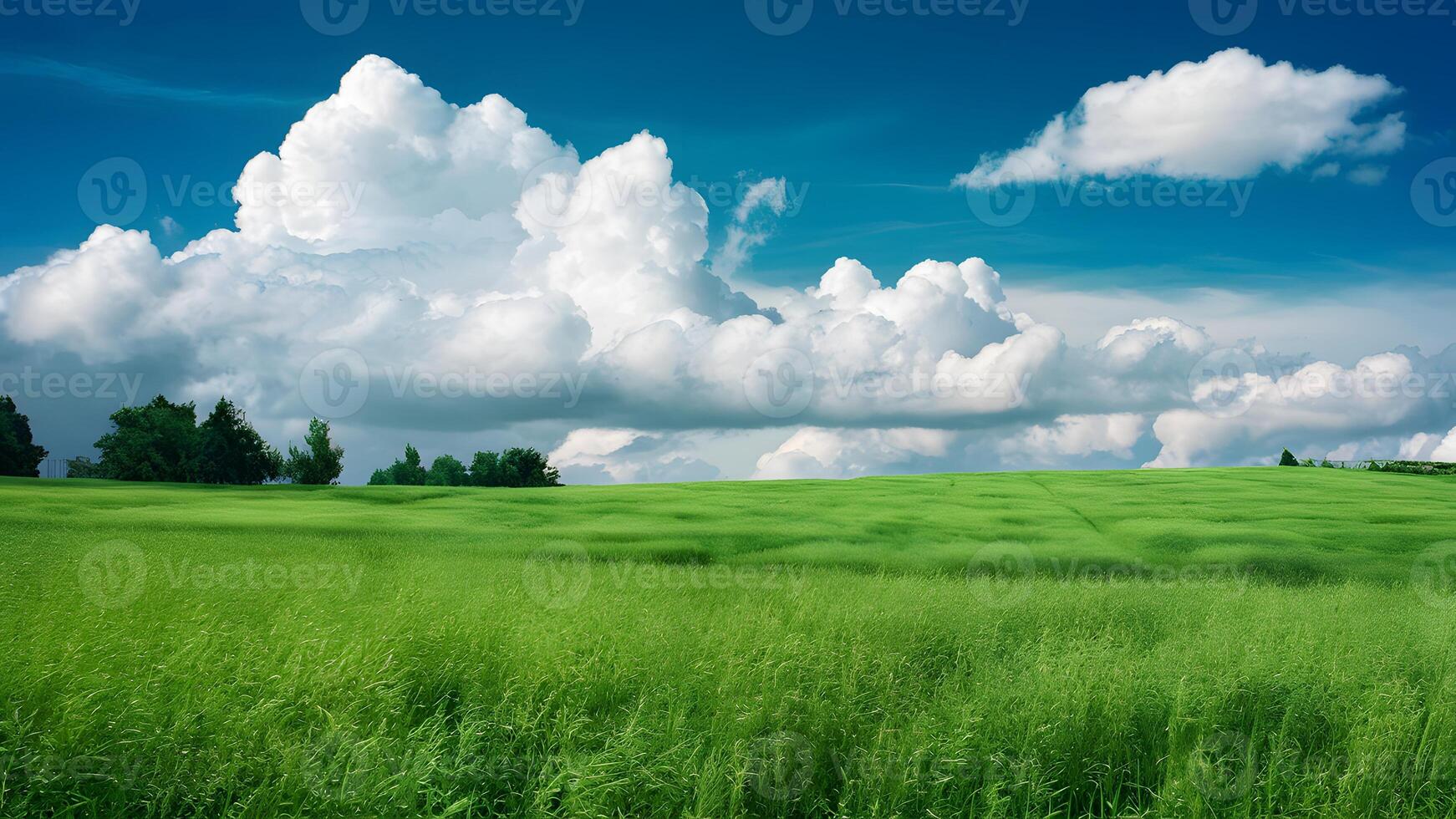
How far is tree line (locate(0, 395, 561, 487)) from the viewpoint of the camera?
47125 mm

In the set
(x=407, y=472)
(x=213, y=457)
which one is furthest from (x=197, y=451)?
(x=407, y=472)

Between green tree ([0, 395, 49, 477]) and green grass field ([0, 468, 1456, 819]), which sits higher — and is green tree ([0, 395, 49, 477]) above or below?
above

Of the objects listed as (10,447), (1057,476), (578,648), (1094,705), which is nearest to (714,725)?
(578,648)

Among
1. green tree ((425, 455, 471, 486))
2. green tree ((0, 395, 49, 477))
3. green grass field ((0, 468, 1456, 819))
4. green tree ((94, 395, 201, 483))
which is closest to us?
green grass field ((0, 468, 1456, 819))

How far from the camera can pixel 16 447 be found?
54250 mm

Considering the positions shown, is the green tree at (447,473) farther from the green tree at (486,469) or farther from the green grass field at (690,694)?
the green grass field at (690,694)

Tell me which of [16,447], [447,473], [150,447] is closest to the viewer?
[150,447]

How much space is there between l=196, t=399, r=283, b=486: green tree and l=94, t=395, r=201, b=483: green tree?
25.0 inches

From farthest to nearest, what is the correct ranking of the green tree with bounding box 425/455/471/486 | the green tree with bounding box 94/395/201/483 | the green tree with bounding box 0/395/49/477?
the green tree with bounding box 425/455/471/486
the green tree with bounding box 0/395/49/477
the green tree with bounding box 94/395/201/483

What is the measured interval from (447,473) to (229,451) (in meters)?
15.3

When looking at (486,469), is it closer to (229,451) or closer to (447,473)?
(447,473)

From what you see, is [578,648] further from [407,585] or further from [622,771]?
[407,585]

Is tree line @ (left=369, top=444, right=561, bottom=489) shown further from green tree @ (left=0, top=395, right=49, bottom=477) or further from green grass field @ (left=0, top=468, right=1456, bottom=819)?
green grass field @ (left=0, top=468, right=1456, bottom=819)

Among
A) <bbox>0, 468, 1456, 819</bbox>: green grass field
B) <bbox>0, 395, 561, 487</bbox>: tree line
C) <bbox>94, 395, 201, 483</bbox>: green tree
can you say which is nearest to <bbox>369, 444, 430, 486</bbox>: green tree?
<bbox>0, 395, 561, 487</bbox>: tree line
